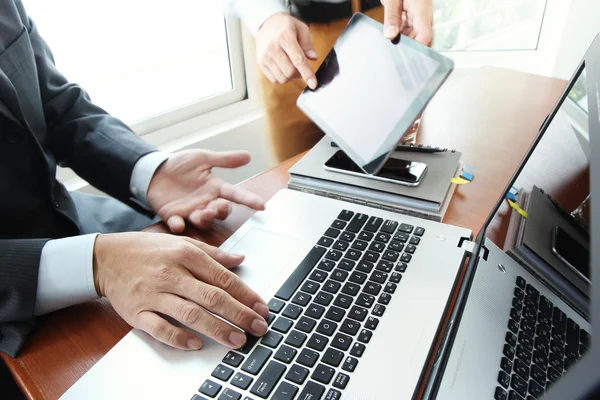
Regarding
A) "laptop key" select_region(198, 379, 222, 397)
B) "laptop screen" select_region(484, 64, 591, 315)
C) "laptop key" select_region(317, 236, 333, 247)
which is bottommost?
"laptop key" select_region(198, 379, 222, 397)

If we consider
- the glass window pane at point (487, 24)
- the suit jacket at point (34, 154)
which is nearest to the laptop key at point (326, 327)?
the suit jacket at point (34, 154)

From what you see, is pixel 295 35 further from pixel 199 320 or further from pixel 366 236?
pixel 199 320

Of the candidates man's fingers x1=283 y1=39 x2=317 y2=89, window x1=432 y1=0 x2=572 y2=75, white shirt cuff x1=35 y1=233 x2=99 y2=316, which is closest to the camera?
white shirt cuff x1=35 y1=233 x2=99 y2=316

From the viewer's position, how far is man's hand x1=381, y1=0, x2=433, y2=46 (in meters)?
0.69

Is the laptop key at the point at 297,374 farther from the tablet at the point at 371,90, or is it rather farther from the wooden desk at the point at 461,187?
the tablet at the point at 371,90

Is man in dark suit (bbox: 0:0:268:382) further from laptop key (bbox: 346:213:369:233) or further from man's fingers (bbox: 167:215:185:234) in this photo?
laptop key (bbox: 346:213:369:233)

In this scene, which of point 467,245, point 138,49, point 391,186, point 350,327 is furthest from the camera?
point 138,49

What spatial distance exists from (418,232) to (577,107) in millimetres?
247

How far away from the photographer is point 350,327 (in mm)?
460

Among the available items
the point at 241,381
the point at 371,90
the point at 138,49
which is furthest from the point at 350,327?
the point at 138,49

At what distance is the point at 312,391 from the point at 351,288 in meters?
0.15

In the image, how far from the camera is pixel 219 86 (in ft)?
5.12

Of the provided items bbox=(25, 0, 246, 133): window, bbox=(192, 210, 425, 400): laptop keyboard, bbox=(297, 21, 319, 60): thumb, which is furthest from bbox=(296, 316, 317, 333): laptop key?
bbox=(25, 0, 246, 133): window

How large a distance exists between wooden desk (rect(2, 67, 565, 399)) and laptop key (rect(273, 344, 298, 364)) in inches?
7.6
